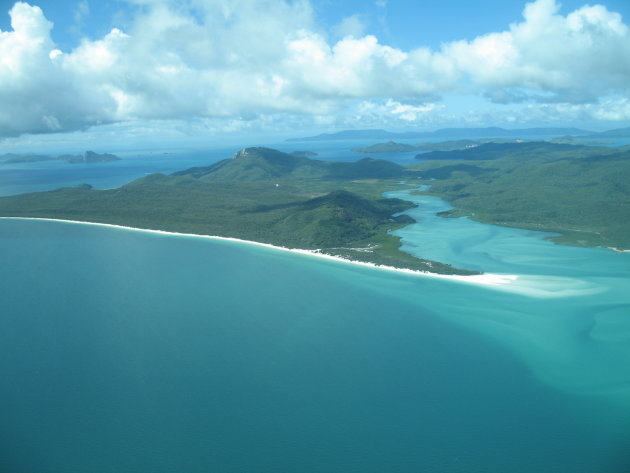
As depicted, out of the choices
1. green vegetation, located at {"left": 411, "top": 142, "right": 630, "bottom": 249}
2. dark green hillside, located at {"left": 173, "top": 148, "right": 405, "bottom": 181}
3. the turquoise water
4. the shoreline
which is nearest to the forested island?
green vegetation, located at {"left": 411, "top": 142, "right": 630, "bottom": 249}

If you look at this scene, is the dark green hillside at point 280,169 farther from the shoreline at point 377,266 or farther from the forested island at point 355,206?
the shoreline at point 377,266

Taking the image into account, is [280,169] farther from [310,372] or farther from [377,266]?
[310,372]

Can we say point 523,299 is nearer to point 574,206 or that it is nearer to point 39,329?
point 39,329

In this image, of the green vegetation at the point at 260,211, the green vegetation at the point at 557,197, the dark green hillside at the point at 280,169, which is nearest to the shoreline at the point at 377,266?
the green vegetation at the point at 260,211

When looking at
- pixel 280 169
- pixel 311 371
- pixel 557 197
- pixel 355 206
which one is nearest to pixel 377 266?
pixel 311 371

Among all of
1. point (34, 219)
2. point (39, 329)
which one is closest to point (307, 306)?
point (39, 329)

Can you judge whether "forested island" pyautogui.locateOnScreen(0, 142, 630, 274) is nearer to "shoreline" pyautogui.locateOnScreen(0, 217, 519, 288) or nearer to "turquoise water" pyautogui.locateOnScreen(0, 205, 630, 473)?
→ "shoreline" pyautogui.locateOnScreen(0, 217, 519, 288)
